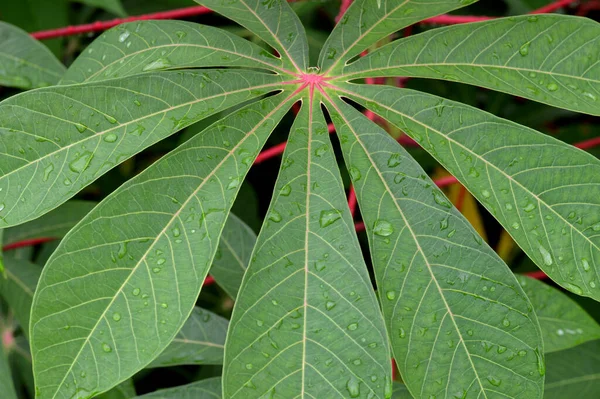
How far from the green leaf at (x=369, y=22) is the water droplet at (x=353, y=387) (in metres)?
0.48

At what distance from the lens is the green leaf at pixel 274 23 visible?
2.89ft

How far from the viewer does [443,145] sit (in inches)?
33.1

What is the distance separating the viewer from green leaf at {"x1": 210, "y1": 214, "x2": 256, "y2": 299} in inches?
44.5

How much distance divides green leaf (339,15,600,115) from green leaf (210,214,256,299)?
18.5 inches

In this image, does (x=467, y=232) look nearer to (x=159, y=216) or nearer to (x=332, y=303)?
(x=332, y=303)

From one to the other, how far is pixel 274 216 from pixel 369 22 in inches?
12.7

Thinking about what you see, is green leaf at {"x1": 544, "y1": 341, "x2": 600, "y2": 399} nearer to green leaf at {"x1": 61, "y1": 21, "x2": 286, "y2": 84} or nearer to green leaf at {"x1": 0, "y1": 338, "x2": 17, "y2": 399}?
green leaf at {"x1": 61, "y1": 21, "x2": 286, "y2": 84}

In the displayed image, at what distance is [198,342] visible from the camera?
1.11m

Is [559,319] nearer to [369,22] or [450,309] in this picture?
[450,309]

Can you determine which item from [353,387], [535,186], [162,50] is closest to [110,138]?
[162,50]

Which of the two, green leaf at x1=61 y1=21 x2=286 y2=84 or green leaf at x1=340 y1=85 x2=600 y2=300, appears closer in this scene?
green leaf at x1=340 y1=85 x2=600 y2=300

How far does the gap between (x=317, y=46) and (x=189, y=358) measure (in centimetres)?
92

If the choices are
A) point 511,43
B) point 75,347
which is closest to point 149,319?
point 75,347

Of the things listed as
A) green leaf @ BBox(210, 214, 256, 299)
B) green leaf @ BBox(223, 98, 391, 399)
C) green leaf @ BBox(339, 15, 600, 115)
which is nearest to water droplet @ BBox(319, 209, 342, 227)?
green leaf @ BBox(223, 98, 391, 399)
